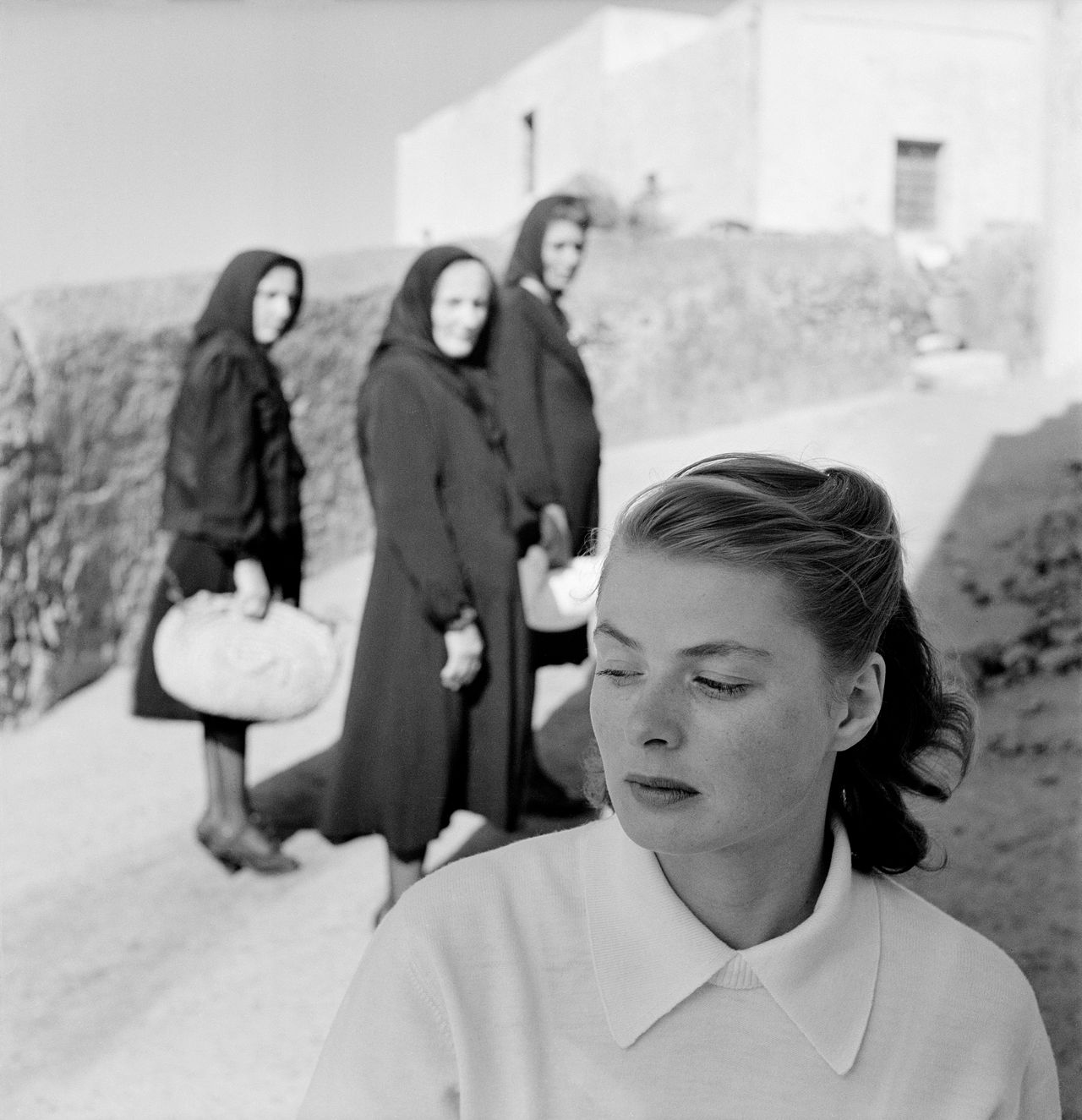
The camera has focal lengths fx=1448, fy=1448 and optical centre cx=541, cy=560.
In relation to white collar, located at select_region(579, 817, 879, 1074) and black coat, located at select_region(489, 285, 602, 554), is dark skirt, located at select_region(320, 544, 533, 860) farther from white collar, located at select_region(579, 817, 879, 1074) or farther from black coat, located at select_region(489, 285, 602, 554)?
white collar, located at select_region(579, 817, 879, 1074)

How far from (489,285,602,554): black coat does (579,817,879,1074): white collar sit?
239 cm

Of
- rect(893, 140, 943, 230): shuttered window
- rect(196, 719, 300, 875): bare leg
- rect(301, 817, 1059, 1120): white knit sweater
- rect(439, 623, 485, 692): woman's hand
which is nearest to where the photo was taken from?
rect(301, 817, 1059, 1120): white knit sweater

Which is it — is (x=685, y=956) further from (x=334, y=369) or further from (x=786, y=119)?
(x=786, y=119)

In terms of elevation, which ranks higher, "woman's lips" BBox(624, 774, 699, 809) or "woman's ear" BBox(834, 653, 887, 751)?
"woman's ear" BBox(834, 653, 887, 751)

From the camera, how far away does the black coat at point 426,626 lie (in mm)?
3328

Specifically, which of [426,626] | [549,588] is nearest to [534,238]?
[549,588]

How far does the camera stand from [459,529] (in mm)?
3402

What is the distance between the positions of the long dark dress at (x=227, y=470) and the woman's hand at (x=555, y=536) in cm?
63

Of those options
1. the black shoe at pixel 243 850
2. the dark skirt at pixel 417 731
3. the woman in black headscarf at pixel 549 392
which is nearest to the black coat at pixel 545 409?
the woman in black headscarf at pixel 549 392

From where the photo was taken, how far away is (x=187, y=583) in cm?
361

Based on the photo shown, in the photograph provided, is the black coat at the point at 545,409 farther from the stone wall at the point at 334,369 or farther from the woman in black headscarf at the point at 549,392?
the stone wall at the point at 334,369

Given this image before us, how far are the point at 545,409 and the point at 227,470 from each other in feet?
2.83

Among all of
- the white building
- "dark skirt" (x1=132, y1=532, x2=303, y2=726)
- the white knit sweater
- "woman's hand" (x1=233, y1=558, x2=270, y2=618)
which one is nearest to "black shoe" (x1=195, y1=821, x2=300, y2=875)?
"dark skirt" (x1=132, y1=532, x2=303, y2=726)

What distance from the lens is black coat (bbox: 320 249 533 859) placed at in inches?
131
